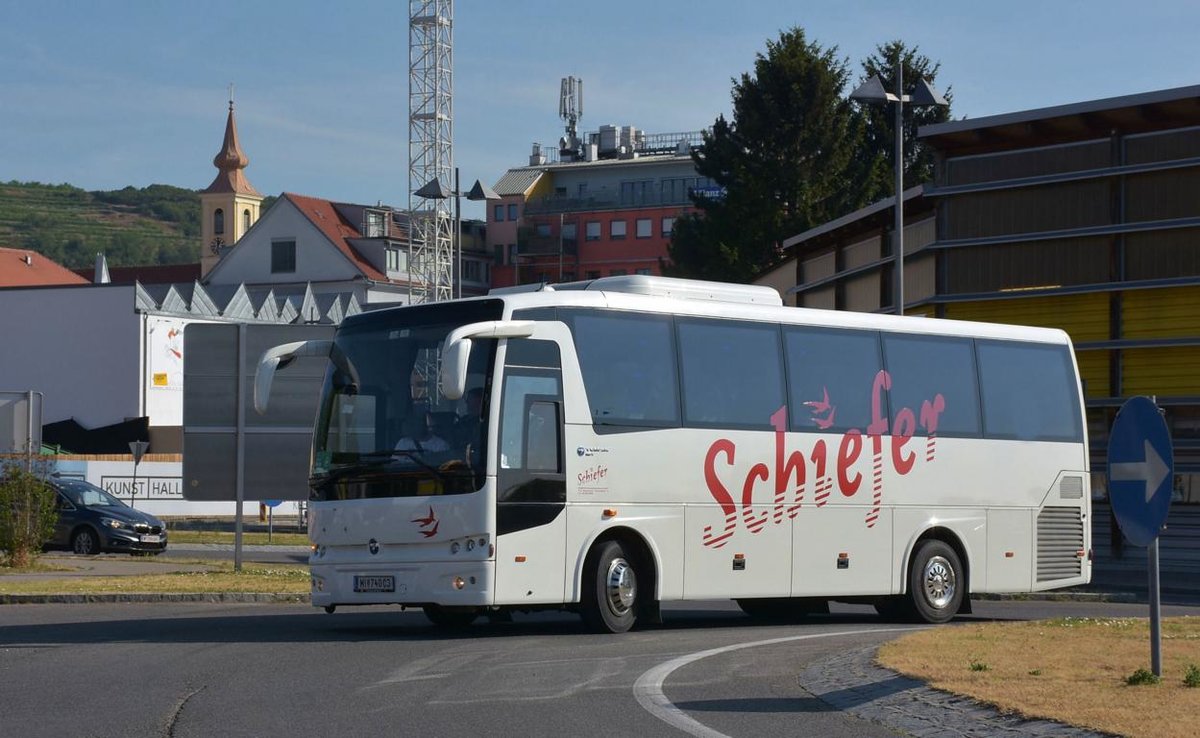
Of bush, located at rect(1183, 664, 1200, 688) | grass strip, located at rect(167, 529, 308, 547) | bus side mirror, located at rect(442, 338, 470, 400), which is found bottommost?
grass strip, located at rect(167, 529, 308, 547)

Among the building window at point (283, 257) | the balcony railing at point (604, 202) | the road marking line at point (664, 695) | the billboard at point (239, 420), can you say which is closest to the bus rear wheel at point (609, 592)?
the road marking line at point (664, 695)

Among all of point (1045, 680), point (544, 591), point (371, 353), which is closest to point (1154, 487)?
point (1045, 680)

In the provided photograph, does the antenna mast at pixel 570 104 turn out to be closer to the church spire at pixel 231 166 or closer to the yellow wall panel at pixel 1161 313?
the church spire at pixel 231 166

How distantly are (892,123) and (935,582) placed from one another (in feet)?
187

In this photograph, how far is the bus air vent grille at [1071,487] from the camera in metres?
21.9

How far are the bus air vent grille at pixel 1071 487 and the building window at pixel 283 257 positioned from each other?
103 m

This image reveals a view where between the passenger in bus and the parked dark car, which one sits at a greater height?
the passenger in bus

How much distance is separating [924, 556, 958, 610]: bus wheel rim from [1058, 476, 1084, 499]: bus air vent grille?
2.15m

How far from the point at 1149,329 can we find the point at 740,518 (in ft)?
53.7

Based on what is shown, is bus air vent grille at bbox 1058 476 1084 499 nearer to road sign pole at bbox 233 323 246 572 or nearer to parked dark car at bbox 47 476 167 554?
road sign pole at bbox 233 323 246 572

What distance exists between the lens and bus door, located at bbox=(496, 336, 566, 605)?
1612cm

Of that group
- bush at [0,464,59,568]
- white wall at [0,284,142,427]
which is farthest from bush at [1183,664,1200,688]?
white wall at [0,284,142,427]

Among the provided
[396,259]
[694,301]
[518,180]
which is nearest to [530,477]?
[694,301]

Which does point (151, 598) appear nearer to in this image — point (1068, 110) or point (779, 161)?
point (1068, 110)
